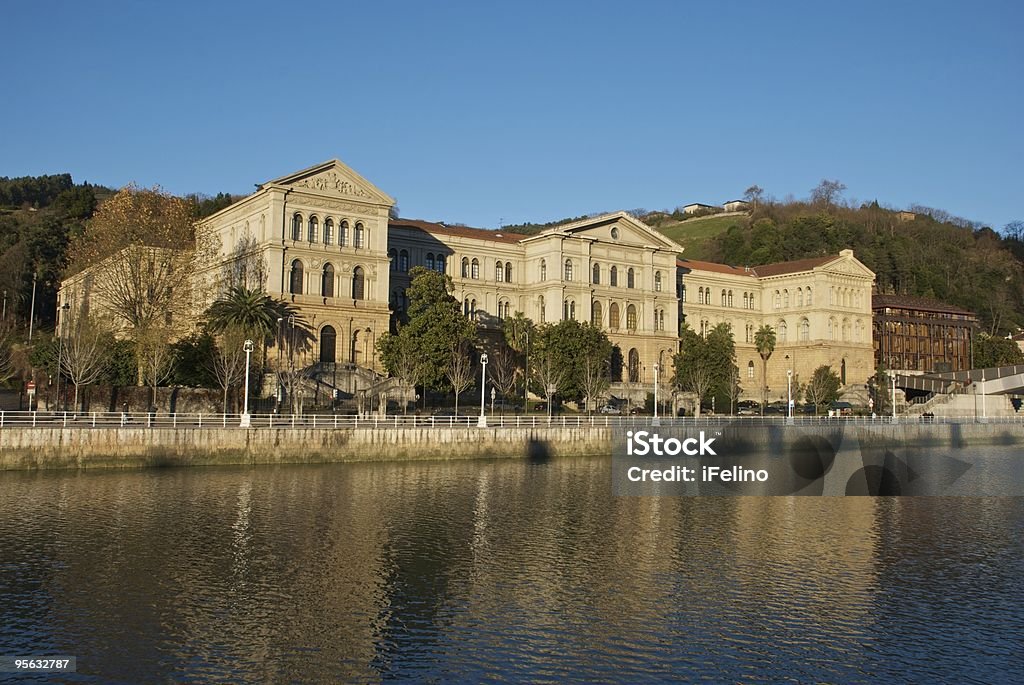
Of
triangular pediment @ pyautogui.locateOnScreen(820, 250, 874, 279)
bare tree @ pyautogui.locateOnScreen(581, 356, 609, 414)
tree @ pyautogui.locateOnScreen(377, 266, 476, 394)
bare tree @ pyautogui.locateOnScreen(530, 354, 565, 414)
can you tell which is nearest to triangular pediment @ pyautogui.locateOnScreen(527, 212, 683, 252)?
bare tree @ pyautogui.locateOnScreen(581, 356, 609, 414)

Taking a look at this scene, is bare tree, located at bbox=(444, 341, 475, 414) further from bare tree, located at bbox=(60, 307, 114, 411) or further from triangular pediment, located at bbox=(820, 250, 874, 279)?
triangular pediment, located at bbox=(820, 250, 874, 279)

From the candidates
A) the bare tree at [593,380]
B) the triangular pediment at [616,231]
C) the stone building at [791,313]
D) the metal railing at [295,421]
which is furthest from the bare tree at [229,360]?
the stone building at [791,313]

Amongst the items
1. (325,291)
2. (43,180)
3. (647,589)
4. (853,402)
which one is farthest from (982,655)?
(43,180)

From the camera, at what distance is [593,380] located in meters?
78.2

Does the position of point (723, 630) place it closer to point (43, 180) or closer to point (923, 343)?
point (923, 343)

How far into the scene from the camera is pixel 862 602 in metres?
24.8

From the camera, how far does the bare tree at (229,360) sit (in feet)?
201

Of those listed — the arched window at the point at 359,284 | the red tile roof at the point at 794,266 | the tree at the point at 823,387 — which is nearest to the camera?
the arched window at the point at 359,284

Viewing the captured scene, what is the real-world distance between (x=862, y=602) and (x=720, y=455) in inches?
1508

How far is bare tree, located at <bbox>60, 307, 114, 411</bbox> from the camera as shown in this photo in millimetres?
56031

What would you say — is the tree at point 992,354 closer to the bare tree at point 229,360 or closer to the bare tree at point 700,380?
the bare tree at point 700,380

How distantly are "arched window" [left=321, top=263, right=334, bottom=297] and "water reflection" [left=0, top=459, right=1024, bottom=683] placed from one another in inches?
1467

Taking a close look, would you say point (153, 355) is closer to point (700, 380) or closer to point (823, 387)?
point (700, 380)

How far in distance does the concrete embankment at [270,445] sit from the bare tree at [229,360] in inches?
450
